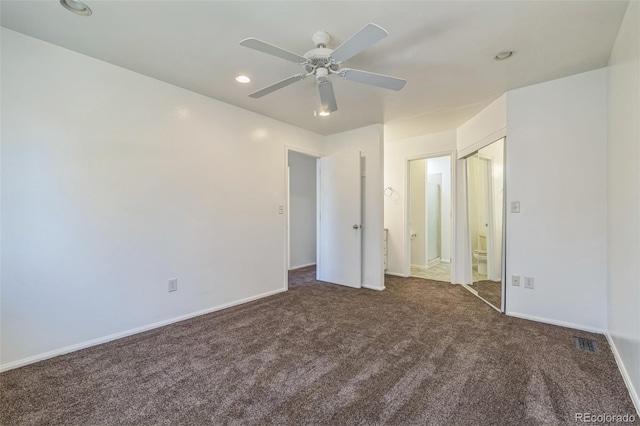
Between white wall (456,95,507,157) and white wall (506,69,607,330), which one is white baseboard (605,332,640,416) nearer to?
white wall (506,69,607,330)

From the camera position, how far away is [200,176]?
3.03 meters

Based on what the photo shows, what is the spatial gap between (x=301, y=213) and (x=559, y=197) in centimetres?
422

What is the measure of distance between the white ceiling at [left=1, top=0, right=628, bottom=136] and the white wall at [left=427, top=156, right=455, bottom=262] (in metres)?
3.11

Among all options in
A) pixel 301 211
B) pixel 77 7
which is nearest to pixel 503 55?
pixel 77 7

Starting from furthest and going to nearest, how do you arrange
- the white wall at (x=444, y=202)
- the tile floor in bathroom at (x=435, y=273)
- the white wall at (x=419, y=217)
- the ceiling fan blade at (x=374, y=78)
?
the white wall at (x=444, y=202), the white wall at (x=419, y=217), the tile floor in bathroom at (x=435, y=273), the ceiling fan blade at (x=374, y=78)

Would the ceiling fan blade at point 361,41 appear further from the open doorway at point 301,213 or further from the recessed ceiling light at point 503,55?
the open doorway at point 301,213

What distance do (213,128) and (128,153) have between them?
3.04 ft

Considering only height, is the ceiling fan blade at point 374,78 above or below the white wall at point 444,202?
above

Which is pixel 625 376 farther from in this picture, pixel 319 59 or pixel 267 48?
pixel 267 48

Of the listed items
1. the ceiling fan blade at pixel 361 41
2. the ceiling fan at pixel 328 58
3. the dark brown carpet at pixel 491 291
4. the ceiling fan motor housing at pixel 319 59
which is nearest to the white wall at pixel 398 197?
the dark brown carpet at pixel 491 291

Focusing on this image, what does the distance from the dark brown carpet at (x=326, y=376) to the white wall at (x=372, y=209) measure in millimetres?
1198

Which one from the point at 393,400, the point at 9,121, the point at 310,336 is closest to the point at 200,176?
the point at 9,121

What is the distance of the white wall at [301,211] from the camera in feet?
18.7

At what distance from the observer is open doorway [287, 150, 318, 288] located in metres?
5.66
